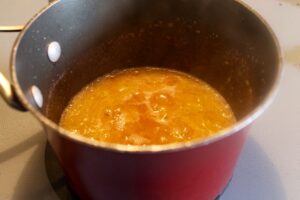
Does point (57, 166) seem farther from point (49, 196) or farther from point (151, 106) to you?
point (151, 106)

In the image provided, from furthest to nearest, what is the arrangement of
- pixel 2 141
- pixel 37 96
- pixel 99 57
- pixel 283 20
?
pixel 283 20 → pixel 99 57 → pixel 2 141 → pixel 37 96

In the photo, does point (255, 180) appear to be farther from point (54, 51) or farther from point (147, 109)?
point (54, 51)

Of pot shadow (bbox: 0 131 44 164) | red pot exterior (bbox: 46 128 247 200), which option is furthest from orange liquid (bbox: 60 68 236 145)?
red pot exterior (bbox: 46 128 247 200)

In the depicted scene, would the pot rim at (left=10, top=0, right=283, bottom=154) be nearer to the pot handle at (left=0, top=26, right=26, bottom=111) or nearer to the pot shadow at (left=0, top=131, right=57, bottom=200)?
the pot handle at (left=0, top=26, right=26, bottom=111)

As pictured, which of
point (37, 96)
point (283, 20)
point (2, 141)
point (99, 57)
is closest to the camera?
point (37, 96)

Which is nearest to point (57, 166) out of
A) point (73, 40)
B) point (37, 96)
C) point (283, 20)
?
point (37, 96)

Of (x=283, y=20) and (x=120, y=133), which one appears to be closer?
(x=120, y=133)

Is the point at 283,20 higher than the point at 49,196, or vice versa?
the point at 283,20
